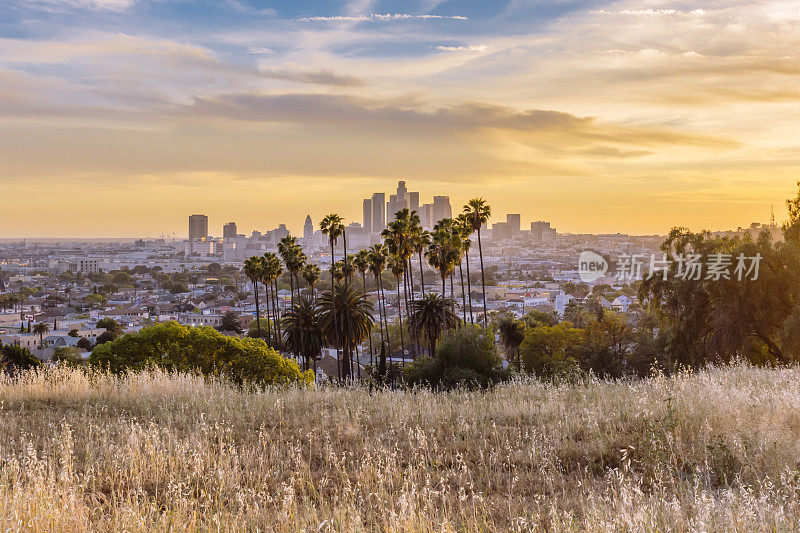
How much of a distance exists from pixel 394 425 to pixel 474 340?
19.4 metres

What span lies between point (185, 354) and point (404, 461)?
12431 mm

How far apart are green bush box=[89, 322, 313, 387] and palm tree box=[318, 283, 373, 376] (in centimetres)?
2130

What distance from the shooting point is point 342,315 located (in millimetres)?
40281

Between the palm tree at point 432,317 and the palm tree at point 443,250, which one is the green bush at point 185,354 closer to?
the palm tree at point 432,317

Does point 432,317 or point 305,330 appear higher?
point 432,317

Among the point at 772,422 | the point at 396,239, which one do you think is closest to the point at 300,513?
the point at 772,422

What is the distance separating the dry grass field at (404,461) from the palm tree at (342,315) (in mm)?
31058

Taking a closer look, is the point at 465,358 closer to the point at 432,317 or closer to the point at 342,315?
the point at 342,315

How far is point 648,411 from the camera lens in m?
6.39

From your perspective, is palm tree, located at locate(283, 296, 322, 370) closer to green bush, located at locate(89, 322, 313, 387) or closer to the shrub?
the shrub

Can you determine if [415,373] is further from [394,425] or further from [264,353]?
[394,425]

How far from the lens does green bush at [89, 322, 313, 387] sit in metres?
15.6

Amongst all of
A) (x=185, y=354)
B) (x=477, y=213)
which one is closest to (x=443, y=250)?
(x=477, y=213)

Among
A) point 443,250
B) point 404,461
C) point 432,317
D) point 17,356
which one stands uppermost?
point 443,250
